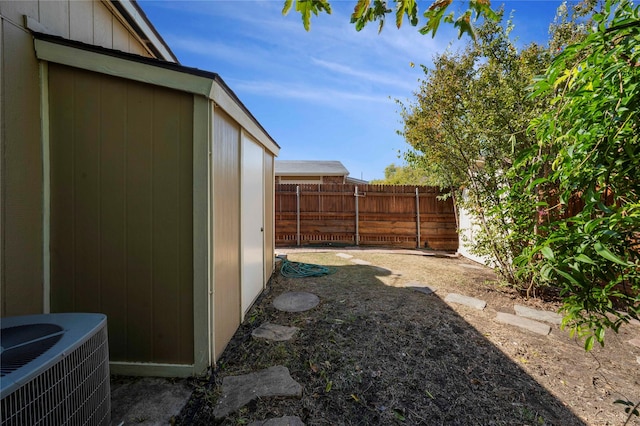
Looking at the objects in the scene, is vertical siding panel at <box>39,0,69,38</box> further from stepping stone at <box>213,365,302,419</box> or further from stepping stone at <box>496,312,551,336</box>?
stepping stone at <box>496,312,551,336</box>

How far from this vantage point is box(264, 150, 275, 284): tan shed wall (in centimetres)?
434

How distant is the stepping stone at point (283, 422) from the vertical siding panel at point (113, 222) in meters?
1.32

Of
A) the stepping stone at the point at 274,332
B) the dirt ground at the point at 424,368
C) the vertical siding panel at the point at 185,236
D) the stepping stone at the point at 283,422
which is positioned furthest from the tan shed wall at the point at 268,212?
the stepping stone at the point at 283,422

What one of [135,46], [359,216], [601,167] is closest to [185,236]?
[601,167]

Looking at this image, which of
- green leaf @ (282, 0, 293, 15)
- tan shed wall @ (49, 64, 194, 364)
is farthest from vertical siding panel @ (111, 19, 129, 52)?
green leaf @ (282, 0, 293, 15)

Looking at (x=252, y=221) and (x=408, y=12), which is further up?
(x=408, y=12)

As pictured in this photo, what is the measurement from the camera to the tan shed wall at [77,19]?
6.34 feet

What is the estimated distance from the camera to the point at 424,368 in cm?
230

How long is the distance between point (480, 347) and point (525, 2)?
4.66 m

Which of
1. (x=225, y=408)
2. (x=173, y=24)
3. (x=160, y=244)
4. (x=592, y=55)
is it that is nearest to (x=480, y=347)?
(x=225, y=408)

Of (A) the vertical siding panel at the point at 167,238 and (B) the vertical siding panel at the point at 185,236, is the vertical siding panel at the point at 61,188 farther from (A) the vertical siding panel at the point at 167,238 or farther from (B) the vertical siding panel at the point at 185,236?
(B) the vertical siding panel at the point at 185,236

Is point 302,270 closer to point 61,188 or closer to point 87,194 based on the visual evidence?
point 87,194

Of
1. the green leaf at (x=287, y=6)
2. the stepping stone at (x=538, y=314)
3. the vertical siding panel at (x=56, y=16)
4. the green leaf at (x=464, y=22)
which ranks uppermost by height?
the vertical siding panel at (x=56, y=16)

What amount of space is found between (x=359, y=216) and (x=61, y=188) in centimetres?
718
